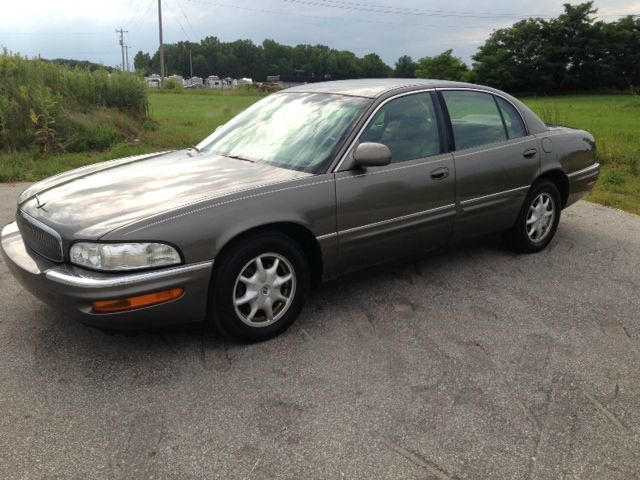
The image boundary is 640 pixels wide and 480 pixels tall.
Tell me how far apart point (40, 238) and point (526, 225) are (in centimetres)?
383

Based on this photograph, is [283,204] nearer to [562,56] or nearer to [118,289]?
[118,289]

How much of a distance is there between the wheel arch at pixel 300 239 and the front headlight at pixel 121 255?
12.5 inches

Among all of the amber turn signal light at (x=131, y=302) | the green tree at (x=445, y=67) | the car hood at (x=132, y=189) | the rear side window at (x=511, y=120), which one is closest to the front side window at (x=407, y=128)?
the car hood at (x=132, y=189)

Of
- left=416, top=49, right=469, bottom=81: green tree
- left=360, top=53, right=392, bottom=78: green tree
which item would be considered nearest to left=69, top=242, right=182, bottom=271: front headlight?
left=416, top=49, right=469, bottom=81: green tree

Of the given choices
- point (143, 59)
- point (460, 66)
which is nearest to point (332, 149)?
point (460, 66)

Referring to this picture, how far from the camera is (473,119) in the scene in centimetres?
452

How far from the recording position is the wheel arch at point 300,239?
10.5 feet

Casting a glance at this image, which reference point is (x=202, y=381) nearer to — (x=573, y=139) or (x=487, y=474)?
(x=487, y=474)

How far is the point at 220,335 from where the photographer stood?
11.1 feet

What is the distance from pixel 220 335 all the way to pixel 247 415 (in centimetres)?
79

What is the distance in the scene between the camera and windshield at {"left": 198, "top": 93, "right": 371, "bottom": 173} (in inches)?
147

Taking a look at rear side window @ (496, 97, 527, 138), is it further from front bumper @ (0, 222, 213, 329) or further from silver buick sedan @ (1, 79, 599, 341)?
front bumper @ (0, 222, 213, 329)

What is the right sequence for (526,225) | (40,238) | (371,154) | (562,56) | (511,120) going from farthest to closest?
(562,56) → (526,225) → (511,120) → (371,154) → (40,238)

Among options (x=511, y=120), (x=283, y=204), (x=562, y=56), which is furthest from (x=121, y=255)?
(x=562, y=56)
